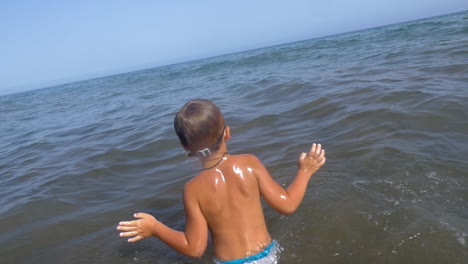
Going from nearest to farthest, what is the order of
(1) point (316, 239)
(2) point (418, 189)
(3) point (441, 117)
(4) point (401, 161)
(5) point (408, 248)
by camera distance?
(5) point (408, 248), (1) point (316, 239), (2) point (418, 189), (4) point (401, 161), (3) point (441, 117)

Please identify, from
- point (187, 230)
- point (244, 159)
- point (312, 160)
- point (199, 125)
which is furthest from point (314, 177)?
point (199, 125)

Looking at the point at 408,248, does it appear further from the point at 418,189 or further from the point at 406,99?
the point at 406,99

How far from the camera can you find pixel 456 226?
247 centimetres

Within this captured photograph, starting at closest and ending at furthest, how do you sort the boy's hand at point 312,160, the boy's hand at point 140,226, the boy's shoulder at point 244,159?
the boy's hand at point 140,226, the boy's shoulder at point 244,159, the boy's hand at point 312,160

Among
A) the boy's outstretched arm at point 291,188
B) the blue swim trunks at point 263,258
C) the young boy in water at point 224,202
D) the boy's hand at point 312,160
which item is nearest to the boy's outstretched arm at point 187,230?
the young boy in water at point 224,202

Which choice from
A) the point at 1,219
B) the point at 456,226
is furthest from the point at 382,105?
the point at 1,219

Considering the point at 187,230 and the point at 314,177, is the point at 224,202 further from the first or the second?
the point at 314,177

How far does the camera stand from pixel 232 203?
2193 mm

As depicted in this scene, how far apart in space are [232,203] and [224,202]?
54mm

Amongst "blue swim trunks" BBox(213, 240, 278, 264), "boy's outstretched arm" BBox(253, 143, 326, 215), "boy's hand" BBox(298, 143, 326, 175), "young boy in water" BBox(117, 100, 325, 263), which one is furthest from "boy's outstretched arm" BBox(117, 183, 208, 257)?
"boy's hand" BBox(298, 143, 326, 175)

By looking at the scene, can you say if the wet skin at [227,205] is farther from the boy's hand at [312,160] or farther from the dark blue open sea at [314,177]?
the dark blue open sea at [314,177]

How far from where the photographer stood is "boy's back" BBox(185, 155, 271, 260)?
7.09ft

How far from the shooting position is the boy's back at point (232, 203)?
216cm

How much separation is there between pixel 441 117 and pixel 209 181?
3714 millimetres
